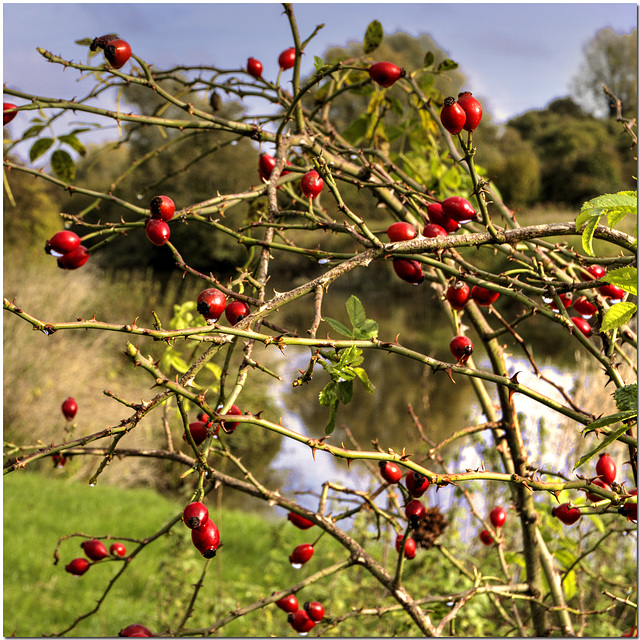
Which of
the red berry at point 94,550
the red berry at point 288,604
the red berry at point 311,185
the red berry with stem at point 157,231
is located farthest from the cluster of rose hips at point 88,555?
the red berry at point 311,185

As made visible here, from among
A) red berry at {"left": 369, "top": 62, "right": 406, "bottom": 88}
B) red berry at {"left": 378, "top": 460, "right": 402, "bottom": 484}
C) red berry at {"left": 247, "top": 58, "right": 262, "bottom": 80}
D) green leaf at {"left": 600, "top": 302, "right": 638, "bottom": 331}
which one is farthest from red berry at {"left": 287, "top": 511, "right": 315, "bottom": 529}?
red berry at {"left": 247, "top": 58, "right": 262, "bottom": 80}

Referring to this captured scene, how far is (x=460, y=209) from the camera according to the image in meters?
0.73

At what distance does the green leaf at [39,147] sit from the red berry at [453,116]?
0.81 meters

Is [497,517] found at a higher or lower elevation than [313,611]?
higher

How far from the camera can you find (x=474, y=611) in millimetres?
1837

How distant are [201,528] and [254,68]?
1060 millimetres

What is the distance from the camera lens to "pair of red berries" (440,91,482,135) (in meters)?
0.64

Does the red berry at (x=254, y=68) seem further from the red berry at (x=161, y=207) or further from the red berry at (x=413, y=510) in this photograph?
the red berry at (x=413, y=510)

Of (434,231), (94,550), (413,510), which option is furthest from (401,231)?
(94,550)

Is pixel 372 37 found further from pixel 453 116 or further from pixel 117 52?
pixel 453 116

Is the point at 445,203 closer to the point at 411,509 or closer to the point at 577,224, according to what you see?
the point at 577,224

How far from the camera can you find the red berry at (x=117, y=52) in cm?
87

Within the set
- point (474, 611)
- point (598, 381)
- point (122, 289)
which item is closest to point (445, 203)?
point (474, 611)

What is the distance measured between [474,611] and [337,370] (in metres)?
1.59
